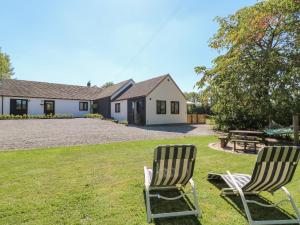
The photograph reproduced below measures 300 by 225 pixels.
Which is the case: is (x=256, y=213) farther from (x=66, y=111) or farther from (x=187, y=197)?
(x=66, y=111)

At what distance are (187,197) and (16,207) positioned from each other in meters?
3.10

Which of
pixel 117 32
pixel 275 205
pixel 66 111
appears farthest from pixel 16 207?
pixel 66 111

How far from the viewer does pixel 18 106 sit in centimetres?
2564

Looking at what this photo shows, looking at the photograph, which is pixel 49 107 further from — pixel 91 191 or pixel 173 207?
pixel 173 207

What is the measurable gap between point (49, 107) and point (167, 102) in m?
15.2

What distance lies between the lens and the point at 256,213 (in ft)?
12.0

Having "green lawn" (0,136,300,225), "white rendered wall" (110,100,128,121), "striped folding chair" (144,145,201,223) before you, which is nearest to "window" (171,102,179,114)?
"white rendered wall" (110,100,128,121)

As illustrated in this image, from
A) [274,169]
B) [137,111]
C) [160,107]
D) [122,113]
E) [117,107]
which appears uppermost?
[117,107]

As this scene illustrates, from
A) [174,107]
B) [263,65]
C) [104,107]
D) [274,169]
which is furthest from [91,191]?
[104,107]

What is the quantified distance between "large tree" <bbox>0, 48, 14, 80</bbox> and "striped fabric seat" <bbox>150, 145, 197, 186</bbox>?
145ft

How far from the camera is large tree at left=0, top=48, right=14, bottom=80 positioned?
126ft

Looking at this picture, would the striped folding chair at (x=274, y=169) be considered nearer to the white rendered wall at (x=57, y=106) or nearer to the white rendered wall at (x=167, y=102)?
the white rendered wall at (x=167, y=102)

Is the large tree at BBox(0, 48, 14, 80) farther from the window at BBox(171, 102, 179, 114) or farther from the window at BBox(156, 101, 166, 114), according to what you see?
the window at BBox(171, 102, 179, 114)

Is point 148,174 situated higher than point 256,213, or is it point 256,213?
point 148,174
